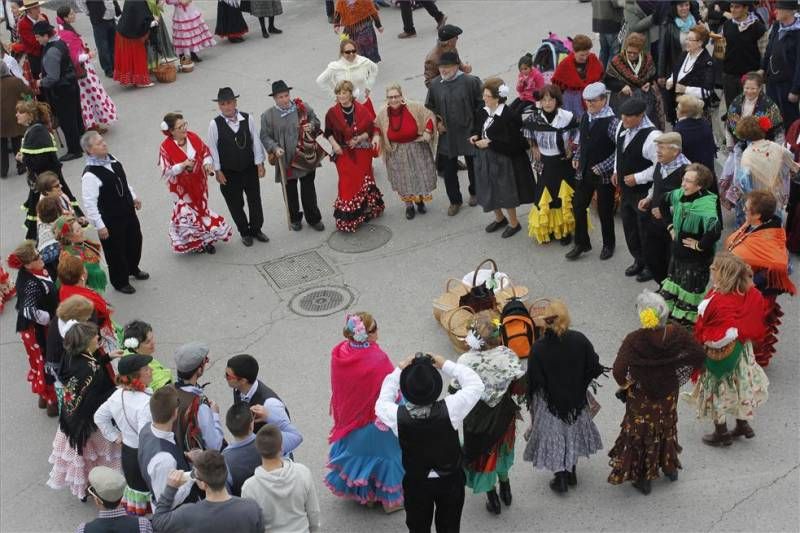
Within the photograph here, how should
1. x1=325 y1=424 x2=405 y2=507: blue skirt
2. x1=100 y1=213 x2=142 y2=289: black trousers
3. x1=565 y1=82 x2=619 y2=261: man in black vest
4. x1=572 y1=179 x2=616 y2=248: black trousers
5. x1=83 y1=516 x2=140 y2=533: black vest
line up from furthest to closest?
x1=100 y1=213 x2=142 y2=289: black trousers
x1=572 y1=179 x2=616 y2=248: black trousers
x1=565 y1=82 x2=619 y2=261: man in black vest
x1=325 y1=424 x2=405 y2=507: blue skirt
x1=83 y1=516 x2=140 y2=533: black vest

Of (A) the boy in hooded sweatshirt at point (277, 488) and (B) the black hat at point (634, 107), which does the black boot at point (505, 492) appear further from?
Answer: (B) the black hat at point (634, 107)

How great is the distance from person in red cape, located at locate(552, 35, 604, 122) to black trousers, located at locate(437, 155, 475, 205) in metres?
1.17

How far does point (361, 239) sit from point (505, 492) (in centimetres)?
439

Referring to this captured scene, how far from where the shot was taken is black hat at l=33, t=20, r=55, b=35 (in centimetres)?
1295

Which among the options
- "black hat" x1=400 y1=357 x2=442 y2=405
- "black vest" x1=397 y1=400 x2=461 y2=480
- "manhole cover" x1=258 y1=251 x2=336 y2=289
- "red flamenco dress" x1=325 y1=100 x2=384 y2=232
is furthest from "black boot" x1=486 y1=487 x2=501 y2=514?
"red flamenco dress" x1=325 y1=100 x2=384 y2=232

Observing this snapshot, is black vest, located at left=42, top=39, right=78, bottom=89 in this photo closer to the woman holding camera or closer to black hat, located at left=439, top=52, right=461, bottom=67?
black hat, located at left=439, top=52, right=461, bottom=67

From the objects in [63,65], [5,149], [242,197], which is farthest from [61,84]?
[242,197]

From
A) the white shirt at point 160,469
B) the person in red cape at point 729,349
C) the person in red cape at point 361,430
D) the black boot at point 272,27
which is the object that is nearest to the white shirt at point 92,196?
the person in red cape at point 361,430

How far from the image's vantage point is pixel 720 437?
700 cm

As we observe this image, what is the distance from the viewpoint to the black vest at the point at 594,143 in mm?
8953

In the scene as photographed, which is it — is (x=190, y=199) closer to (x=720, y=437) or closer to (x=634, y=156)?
(x=634, y=156)

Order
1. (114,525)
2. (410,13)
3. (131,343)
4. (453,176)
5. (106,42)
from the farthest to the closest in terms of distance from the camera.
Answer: (410,13) → (106,42) → (453,176) → (131,343) → (114,525)

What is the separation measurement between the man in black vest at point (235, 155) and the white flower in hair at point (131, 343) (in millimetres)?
3734

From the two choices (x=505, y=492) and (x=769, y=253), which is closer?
(x=505, y=492)
